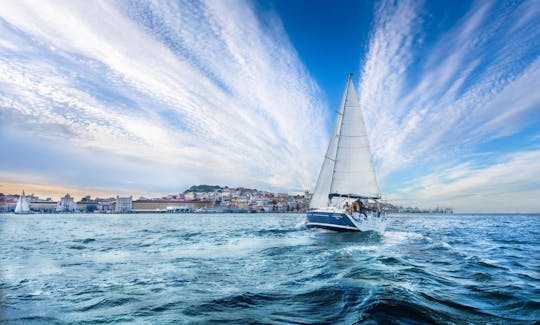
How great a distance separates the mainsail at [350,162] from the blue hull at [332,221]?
3.86 meters

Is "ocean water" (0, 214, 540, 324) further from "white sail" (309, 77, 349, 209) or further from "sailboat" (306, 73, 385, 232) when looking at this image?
"white sail" (309, 77, 349, 209)

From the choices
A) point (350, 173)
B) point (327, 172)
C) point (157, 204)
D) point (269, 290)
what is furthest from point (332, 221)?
point (157, 204)

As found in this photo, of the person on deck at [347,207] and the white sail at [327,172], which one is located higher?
the white sail at [327,172]

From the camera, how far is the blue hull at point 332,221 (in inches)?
911

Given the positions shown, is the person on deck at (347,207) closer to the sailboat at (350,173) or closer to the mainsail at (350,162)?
the sailboat at (350,173)

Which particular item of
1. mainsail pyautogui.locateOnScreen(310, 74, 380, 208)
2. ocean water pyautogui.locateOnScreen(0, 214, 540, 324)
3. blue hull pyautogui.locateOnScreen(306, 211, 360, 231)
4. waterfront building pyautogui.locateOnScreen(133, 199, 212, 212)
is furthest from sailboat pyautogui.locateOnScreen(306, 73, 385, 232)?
waterfront building pyautogui.locateOnScreen(133, 199, 212, 212)

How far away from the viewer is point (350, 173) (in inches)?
1109

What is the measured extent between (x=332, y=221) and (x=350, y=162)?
7.23 m

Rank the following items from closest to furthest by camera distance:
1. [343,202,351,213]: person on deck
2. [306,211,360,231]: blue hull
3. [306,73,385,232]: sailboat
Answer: [306,211,360,231]: blue hull
[343,202,351,213]: person on deck
[306,73,385,232]: sailboat

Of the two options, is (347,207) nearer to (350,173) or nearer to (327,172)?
(350,173)

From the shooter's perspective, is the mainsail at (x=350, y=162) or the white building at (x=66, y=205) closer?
the mainsail at (x=350, y=162)

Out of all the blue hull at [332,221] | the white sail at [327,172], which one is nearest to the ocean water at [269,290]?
the blue hull at [332,221]

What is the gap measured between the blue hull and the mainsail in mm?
3858

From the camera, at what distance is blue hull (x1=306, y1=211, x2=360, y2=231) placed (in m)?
23.1
